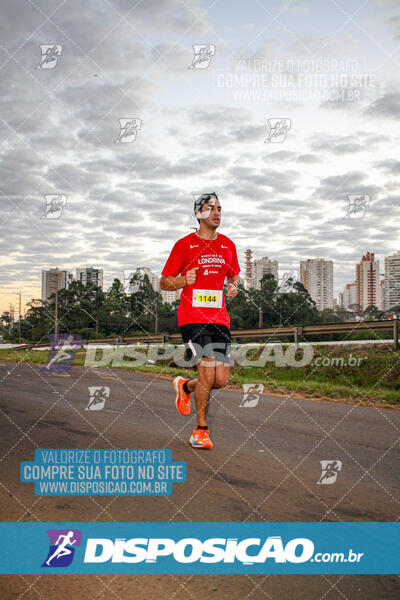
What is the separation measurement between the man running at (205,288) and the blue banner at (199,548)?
1781mm

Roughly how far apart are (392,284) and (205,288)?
139ft

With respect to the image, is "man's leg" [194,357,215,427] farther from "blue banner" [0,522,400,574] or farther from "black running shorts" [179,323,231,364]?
"blue banner" [0,522,400,574]

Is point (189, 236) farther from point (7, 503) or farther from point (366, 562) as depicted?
point (366, 562)

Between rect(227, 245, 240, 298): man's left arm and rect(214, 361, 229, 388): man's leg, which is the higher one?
rect(227, 245, 240, 298): man's left arm

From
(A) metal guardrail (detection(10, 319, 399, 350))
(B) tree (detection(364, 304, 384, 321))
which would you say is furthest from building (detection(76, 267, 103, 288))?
(A) metal guardrail (detection(10, 319, 399, 350))

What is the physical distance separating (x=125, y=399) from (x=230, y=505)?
19.6 ft

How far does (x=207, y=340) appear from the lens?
4727 millimetres

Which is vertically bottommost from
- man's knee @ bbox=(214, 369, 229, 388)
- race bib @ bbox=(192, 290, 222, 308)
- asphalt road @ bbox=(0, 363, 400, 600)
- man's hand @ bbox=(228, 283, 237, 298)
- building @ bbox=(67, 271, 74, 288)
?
asphalt road @ bbox=(0, 363, 400, 600)

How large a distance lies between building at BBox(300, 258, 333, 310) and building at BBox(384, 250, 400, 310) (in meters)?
4.59

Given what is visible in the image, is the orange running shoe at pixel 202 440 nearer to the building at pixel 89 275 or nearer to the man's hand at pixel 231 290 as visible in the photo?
the man's hand at pixel 231 290

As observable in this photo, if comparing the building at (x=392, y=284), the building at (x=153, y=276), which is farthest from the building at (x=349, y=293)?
the building at (x=153, y=276)

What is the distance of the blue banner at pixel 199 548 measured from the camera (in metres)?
2.80

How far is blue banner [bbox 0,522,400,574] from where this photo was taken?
280 cm

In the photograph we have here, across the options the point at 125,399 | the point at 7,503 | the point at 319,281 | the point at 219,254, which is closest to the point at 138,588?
the point at 7,503
